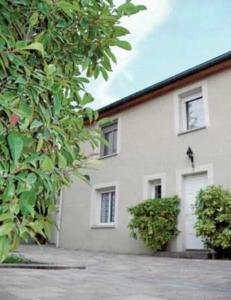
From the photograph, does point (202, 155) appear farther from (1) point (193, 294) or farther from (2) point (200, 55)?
(1) point (193, 294)

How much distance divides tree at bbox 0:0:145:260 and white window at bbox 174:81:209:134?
905 centimetres

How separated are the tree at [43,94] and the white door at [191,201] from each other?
8579mm

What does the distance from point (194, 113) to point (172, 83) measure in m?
1.12

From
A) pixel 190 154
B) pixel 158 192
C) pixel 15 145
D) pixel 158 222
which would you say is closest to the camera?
pixel 15 145

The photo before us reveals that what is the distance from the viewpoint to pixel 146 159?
11.9m

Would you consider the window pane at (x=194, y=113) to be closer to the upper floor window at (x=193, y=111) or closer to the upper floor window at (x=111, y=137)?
the upper floor window at (x=193, y=111)

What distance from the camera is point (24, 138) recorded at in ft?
4.27

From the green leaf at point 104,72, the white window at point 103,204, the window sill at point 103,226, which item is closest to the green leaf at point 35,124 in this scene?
the green leaf at point 104,72

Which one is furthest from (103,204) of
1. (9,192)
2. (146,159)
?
(9,192)

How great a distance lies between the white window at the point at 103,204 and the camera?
12852 millimetres

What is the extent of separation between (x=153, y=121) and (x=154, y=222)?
3504mm

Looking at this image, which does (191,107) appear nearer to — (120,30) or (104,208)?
(104,208)

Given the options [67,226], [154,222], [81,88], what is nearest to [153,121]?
[154,222]

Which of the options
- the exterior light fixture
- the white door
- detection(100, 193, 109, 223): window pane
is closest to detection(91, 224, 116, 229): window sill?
detection(100, 193, 109, 223): window pane
